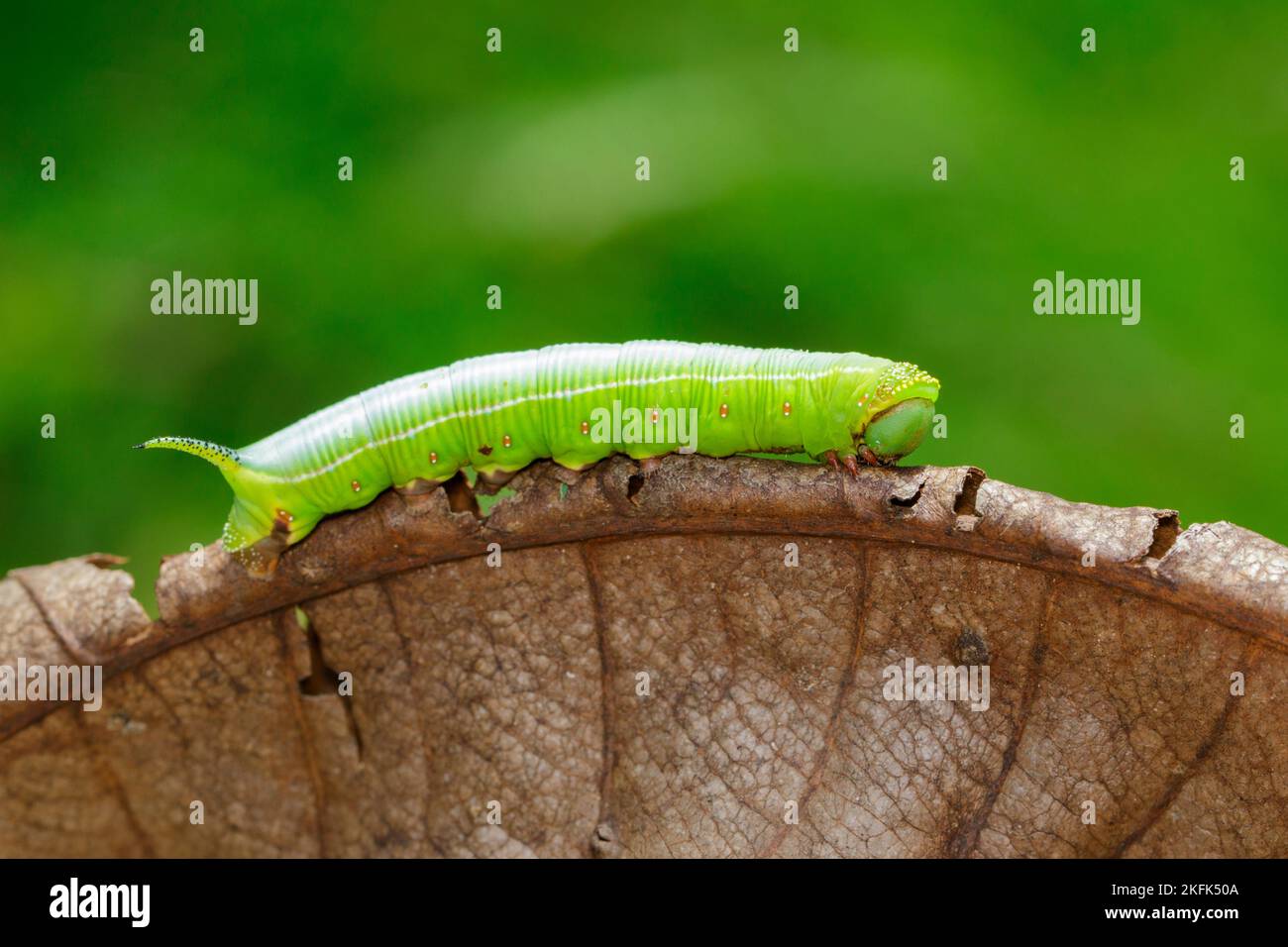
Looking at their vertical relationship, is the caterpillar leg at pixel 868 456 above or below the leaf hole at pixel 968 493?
above

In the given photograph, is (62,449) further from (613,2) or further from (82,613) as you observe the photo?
(613,2)

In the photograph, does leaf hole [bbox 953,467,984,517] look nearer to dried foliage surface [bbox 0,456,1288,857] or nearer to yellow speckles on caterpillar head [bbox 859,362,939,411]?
dried foliage surface [bbox 0,456,1288,857]

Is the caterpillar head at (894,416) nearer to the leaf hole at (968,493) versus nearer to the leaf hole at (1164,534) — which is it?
the leaf hole at (968,493)

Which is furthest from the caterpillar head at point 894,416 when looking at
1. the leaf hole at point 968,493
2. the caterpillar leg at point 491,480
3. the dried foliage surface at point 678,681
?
the caterpillar leg at point 491,480

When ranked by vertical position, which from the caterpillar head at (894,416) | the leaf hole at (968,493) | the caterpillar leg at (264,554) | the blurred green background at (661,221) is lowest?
the caterpillar leg at (264,554)

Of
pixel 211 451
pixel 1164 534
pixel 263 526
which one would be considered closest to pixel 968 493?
pixel 1164 534

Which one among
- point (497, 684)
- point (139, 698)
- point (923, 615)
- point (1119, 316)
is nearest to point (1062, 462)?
point (1119, 316)

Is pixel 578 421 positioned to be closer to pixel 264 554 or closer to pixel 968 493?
pixel 264 554
